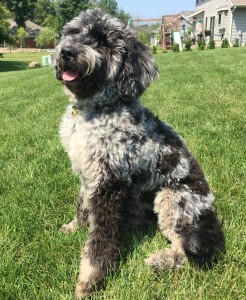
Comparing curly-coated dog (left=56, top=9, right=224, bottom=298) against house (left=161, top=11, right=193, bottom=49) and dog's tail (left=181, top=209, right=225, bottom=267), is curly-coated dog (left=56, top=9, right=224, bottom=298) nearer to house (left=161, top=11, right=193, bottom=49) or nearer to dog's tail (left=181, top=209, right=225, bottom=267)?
dog's tail (left=181, top=209, right=225, bottom=267)

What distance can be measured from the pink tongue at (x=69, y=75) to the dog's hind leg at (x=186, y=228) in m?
1.25

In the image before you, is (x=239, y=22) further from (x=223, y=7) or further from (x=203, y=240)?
(x=203, y=240)

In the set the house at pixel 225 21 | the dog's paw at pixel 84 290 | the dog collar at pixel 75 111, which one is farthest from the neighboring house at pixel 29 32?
the dog's paw at pixel 84 290

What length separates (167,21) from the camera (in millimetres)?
44375

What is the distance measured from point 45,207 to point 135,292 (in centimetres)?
157

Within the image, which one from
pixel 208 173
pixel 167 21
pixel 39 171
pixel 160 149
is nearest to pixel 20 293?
pixel 160 149

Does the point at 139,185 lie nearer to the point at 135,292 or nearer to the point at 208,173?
the point at 135,292

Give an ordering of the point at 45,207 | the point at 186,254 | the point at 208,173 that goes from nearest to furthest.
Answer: the point at 186,254 → the point at 45,207 → the point at 208,173

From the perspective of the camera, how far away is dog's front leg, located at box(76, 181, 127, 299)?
2957 millimetres

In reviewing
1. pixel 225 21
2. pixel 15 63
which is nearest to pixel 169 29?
pixel 225 21

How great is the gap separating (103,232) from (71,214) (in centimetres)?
100

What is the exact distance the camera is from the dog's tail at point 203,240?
3086 mm

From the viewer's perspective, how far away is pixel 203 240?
10.3 feet

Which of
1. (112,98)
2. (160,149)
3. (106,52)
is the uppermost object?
(106,52)
